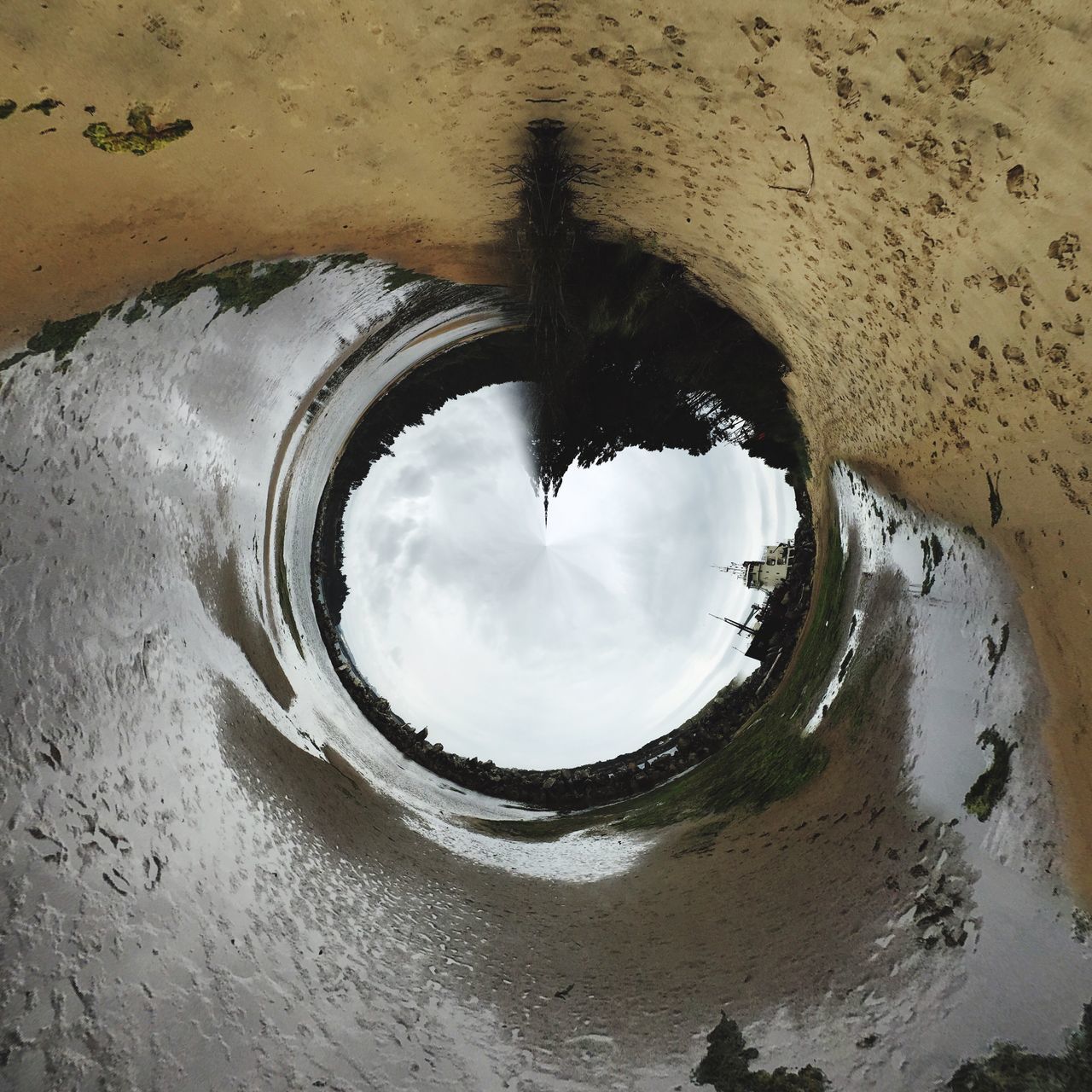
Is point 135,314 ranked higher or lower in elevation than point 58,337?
higher

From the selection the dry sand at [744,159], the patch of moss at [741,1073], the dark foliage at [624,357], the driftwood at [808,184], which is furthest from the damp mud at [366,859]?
the driftwood at [808,184]

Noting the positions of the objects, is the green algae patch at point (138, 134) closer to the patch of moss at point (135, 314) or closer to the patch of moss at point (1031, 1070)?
the patch of moss at point (135, 314)

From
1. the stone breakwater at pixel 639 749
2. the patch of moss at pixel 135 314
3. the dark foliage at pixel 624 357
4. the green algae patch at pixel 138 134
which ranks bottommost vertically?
the stone breakwater at pixel 639 749

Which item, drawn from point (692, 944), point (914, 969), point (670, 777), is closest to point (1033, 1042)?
point (914, 969)

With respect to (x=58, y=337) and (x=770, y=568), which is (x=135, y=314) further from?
(x=770, y=568)

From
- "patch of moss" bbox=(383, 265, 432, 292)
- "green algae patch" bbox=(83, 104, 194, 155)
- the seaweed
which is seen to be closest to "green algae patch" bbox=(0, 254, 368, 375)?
"patch of moss" bbox=(383, 265, 432, 292)

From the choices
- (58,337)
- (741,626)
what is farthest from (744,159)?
(741,626)
